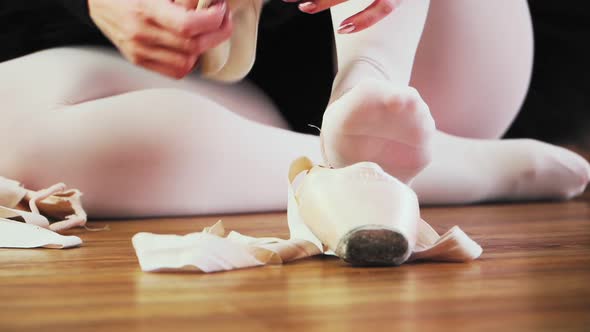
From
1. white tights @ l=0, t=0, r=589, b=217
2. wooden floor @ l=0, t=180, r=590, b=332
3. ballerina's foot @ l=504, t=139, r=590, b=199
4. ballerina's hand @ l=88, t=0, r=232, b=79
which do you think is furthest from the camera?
ballerina's foot @ l=504, t=139, r=590, b=199

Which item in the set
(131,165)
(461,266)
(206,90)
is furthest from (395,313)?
(206,90)

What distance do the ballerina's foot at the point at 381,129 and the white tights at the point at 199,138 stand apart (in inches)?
13.6

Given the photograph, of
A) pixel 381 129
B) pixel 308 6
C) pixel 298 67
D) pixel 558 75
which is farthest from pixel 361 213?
pixel 558 75

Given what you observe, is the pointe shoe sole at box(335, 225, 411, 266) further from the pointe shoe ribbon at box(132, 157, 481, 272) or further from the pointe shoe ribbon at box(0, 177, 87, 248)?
the pointe shoe ribbon at box(0, 177, 87, 248)

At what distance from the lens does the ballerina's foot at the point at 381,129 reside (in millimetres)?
599

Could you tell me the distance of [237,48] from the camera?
73 centimetres

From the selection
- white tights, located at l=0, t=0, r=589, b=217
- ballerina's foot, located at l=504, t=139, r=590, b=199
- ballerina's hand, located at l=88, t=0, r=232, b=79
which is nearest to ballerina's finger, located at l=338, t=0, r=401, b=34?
ballerina's hand, located at l=88, t=0, r=232, b=79

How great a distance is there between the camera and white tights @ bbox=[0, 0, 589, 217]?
934 millimetres

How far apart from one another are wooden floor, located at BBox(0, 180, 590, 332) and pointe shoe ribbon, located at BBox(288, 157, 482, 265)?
12mm

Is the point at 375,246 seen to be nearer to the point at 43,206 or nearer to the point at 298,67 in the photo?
the point at 43,206

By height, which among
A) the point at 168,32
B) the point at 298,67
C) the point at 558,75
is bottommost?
the point at 558,75

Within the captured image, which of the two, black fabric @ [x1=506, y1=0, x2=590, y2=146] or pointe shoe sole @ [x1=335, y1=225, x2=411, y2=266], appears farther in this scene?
black fabric @ [x1=506, y1=0, x2=590, y2=146]

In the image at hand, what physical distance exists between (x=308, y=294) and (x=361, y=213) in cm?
11

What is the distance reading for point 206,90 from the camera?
107 cm
